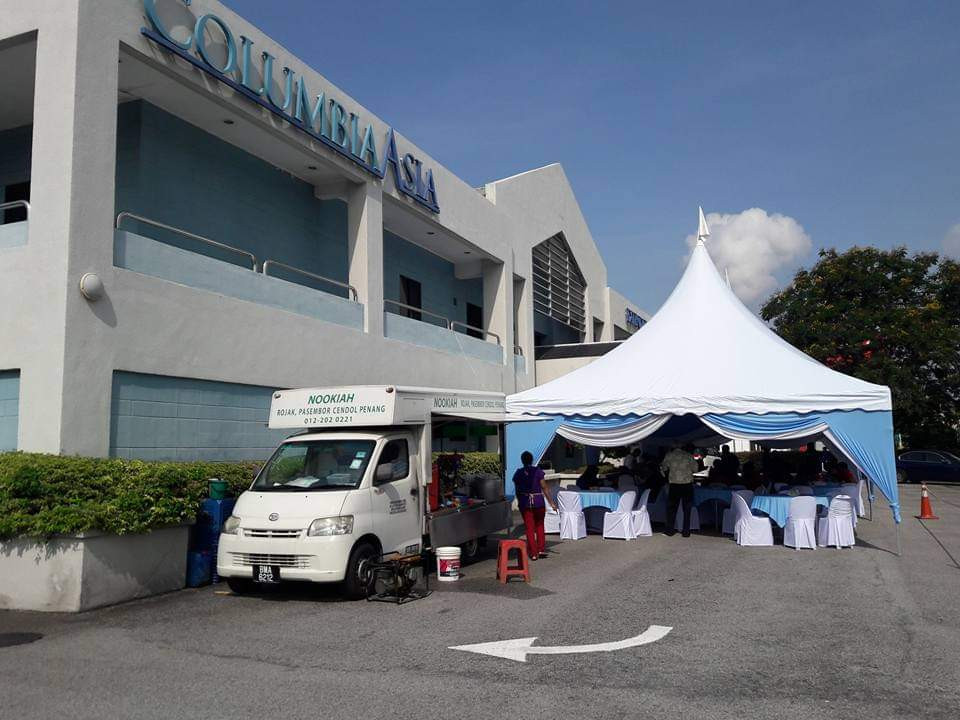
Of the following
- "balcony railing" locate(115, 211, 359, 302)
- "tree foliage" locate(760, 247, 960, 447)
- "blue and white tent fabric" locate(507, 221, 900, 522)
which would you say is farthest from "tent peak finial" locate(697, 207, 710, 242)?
"tree foliage" locate(760, 247, 960, 447)

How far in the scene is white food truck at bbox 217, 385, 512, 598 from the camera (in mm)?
9273

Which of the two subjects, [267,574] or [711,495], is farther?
[711,495]

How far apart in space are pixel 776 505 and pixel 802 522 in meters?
0.49

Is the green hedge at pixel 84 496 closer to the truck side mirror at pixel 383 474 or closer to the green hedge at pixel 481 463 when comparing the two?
the truck side mirror at pixel 383 474

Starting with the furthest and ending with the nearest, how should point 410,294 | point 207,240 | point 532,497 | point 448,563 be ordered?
1. point 410,294
2. point 207,240
3. point 532,497
4. point 448,563

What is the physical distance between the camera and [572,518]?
50.0 feet

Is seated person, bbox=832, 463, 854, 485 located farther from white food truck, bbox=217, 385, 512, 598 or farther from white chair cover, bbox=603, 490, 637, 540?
white food truck, bbox=217, 385, 512, 598

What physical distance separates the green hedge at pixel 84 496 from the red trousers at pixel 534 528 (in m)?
4.78

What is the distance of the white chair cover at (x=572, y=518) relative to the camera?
599 inches

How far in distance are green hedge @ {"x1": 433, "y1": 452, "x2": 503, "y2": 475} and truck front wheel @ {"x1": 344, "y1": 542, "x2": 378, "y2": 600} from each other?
982cm

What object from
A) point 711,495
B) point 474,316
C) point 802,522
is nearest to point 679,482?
point 711,495

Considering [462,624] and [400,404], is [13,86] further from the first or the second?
[462,624]

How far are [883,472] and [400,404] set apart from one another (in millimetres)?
8320

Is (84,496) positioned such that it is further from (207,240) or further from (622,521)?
(622,521)
